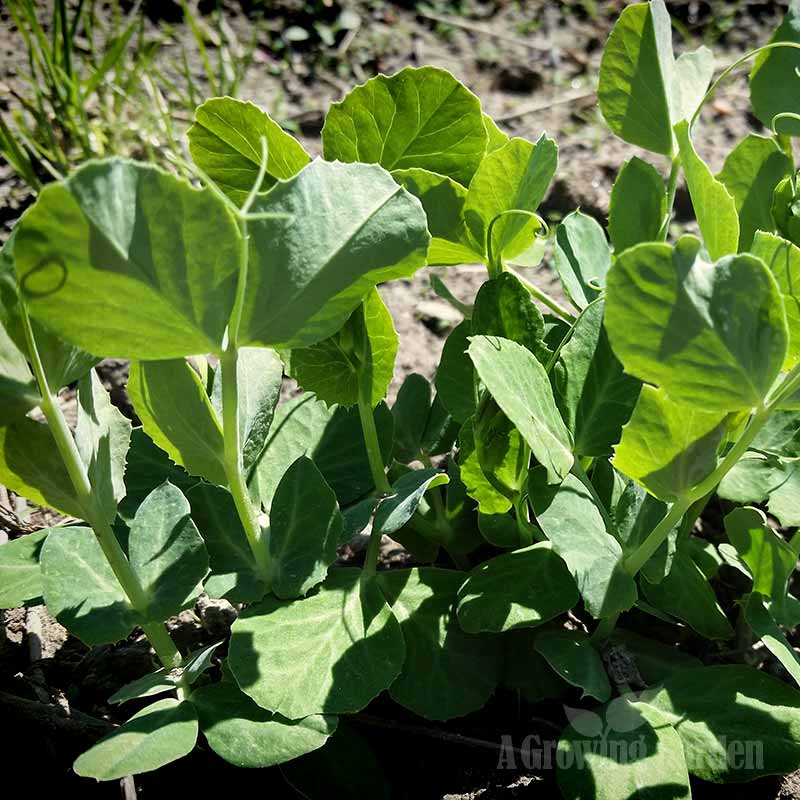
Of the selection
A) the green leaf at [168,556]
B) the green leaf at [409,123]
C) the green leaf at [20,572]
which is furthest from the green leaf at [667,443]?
the green leaf at [20,572]

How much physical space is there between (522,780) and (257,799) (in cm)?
33

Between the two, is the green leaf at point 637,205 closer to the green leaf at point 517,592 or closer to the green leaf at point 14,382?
the green leaf at point 517,592

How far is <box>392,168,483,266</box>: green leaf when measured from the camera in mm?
987

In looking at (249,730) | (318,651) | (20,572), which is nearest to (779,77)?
(318,651)

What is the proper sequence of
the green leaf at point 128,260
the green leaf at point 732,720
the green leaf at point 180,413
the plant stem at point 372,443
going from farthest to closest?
1. the plant stem at point 372,443
2. the green leaf at point 732,720
3. the green leaf at point 180,413
4. the green leaf at point 128,260

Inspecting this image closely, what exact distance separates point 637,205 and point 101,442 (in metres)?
0.66

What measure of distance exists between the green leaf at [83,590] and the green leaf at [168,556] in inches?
1.3

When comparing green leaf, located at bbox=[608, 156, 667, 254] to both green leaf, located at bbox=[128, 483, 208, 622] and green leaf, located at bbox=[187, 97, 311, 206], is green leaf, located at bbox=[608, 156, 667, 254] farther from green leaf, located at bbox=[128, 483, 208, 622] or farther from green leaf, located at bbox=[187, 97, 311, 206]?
green leaf, located at bbox=[128, 483, 208, 622]

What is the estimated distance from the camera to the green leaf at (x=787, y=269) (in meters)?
0.94

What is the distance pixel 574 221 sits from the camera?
124cm

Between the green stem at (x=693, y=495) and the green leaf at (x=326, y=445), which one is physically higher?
the green stem at (x=693, y=495)

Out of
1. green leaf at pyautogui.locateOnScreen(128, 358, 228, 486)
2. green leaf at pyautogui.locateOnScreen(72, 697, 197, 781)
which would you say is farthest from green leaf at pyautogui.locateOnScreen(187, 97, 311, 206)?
green leaf at pyautogui.locateOnScreen(72, 697, 197, 781)

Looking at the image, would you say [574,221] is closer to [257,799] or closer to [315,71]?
[257,799]

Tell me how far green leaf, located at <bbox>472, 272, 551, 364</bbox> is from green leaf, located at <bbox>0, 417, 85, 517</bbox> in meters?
0.47
